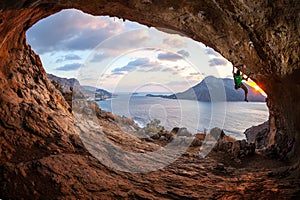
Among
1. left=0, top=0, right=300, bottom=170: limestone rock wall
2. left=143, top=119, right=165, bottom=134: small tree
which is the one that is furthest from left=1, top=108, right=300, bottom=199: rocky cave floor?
left=143, top=119, right=165, bottom=134: small tree

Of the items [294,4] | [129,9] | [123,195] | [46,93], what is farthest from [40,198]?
[294,4]

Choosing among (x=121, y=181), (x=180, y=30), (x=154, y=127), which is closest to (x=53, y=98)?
(x=121, y=181)

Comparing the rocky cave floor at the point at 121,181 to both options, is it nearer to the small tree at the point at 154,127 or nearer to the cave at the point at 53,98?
the cave at the point at 53,98

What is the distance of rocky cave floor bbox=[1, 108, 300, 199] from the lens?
4.69 meters

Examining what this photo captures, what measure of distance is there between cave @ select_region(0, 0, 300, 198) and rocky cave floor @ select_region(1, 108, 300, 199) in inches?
1.0

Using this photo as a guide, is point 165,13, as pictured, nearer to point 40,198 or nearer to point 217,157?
point 40,198

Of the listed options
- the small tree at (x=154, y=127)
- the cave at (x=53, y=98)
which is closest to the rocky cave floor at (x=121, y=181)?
the cave at (x=53, y=98)

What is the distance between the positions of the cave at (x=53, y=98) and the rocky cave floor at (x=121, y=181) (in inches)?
1.0

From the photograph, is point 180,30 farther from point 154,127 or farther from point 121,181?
point 154,127

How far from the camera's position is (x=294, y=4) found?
12.0ft

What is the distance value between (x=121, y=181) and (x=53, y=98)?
4.30 metres

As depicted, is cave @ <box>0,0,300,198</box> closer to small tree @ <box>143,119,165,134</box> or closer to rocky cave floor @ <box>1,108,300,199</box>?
rocky cave floor @ <box>1,108,300,199</box>

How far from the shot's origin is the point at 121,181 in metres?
5.48

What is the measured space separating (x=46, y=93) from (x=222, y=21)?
20.2 ft
